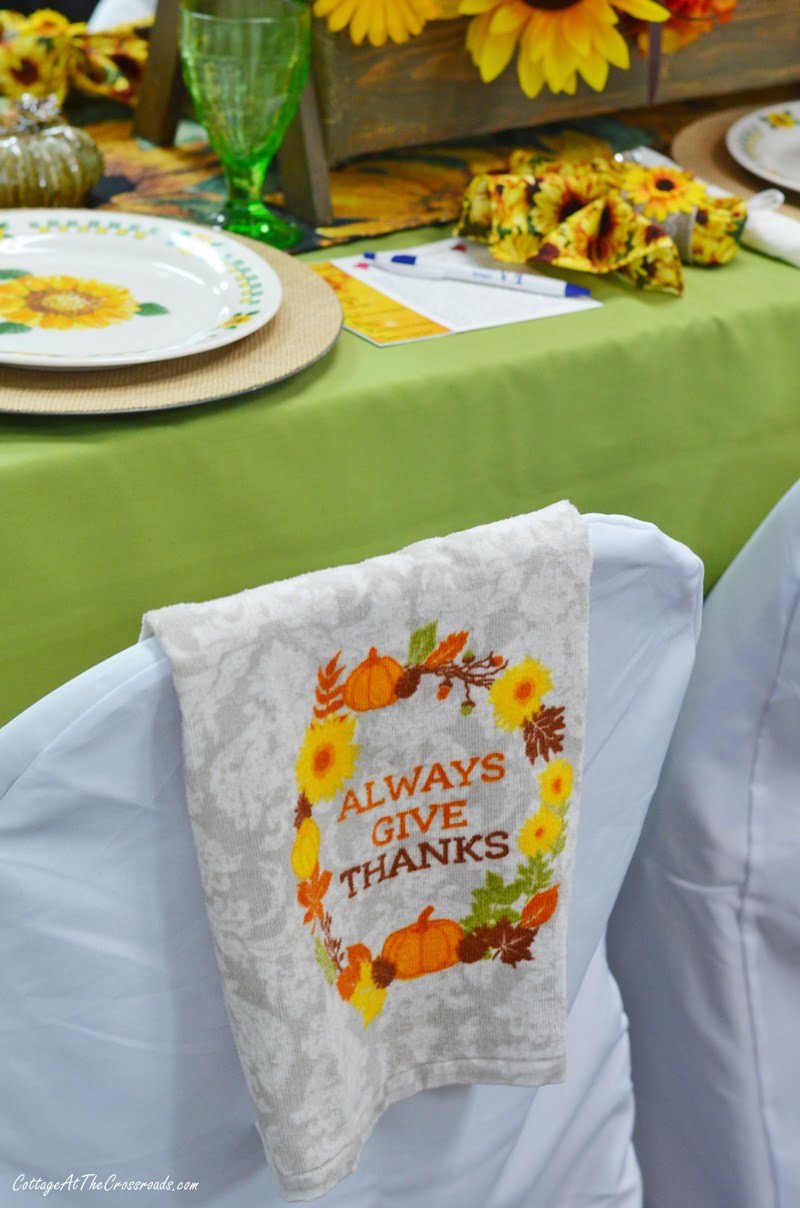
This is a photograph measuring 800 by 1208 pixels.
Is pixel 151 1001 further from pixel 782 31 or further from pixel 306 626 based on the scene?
pixel 782 31

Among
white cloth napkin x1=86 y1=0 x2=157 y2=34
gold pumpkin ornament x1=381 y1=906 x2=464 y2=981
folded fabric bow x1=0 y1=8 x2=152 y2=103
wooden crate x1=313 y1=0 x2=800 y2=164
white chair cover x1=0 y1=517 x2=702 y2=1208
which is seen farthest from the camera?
white cloth napkin x1=86 y1=0 x2=157 y2=34

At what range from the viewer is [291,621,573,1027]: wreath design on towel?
1.29ft

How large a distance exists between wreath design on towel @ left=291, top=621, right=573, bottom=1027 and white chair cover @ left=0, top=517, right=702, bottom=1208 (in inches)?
1.7

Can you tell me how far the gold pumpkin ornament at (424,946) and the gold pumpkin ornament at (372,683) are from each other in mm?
118

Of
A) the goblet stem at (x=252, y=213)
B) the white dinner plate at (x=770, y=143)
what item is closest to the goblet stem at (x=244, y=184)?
the goblet stem at (x=252, y=213)

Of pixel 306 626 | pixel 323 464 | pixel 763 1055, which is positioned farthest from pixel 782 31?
pixel 306 626

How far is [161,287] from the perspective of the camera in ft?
2.52

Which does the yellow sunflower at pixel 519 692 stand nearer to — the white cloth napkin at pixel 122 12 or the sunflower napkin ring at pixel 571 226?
the sunflower napkin ring at pixel 571 226

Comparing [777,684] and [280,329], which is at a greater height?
[280,329]

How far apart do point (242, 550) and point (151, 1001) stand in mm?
297

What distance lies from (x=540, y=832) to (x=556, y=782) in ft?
0.07

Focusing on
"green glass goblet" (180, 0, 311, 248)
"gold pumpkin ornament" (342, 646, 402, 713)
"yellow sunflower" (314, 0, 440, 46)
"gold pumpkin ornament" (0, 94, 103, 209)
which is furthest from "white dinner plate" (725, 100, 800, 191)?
"gold pumpkin ornament" (342, 646, 402, 713)

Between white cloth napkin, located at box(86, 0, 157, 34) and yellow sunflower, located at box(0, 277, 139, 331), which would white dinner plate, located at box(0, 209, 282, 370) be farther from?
white cloth napkin, located at box(86, 0, 157, 34)

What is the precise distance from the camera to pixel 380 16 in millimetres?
945
